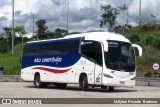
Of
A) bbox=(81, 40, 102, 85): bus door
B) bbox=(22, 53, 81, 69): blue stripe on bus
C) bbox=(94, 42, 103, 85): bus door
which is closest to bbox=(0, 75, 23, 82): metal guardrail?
bbox=(22, 53, 81, 69): blue stripe on bus

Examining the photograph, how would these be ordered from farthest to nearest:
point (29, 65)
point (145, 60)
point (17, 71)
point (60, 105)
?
point (17, 71)
point (145, 60)
point (29, 65)
point (60, 105)

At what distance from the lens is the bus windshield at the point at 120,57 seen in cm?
2736

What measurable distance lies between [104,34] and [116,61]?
190 centimetres

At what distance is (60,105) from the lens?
1784 centimetres

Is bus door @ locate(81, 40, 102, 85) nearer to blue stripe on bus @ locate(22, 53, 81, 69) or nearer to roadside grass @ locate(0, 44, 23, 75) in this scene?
blue stripe on bus @ locate(22, 53, 81, 69)

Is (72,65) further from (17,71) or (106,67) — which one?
(17,71)

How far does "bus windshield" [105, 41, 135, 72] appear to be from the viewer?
27.4 metres

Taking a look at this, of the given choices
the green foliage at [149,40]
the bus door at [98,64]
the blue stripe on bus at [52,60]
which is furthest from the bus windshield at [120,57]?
the green foliage at [149,40]

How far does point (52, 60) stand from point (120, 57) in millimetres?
6450

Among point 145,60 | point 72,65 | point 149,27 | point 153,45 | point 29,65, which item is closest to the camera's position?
point 72,65

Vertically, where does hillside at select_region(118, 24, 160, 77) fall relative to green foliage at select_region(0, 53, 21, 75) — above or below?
above

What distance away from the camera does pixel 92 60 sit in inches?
1096

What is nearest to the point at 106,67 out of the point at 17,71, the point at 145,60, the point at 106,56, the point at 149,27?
the point at 106,56

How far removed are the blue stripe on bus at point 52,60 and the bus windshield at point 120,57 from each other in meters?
2.48
